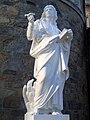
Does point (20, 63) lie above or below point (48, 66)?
above

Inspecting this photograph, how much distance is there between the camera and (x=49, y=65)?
5.47 m

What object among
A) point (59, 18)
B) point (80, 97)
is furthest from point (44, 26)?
point (80, 97)

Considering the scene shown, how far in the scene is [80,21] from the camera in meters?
12.3

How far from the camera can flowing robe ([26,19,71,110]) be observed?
17.5 feet

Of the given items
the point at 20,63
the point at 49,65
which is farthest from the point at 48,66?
the point at 20,63

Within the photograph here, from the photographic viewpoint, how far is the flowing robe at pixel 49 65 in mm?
5336

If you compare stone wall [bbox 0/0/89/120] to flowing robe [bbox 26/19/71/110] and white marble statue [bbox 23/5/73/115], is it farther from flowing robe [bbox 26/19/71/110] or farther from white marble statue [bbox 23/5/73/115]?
flowing robe [bbox 26/19/71/110]

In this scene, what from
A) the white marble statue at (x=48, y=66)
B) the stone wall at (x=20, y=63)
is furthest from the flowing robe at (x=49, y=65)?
the stone wall at (x=20, y=63)

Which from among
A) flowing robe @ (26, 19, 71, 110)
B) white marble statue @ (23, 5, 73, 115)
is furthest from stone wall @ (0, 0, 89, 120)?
flowing robe @ (26, 19, 71, 110)

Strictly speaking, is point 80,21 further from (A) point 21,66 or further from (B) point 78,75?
(A) point 21,66

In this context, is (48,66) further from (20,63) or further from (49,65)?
(20,63)

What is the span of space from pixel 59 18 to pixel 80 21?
175cm

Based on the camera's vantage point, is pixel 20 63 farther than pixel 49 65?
Yes

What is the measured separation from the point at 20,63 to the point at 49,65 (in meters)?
3.91
